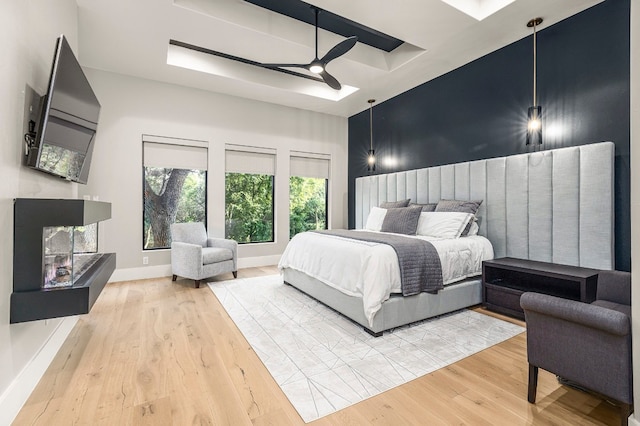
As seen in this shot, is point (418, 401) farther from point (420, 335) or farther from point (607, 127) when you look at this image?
point (607, 127)

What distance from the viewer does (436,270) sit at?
2.93 metres

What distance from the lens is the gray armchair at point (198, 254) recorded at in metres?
4.21

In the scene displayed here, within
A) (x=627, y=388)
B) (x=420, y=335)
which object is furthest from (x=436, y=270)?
(x=627, y=388)

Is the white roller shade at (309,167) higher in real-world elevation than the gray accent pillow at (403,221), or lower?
higher

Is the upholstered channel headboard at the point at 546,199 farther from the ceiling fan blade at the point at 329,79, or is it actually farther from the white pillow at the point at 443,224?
the ceiling fan blade at the point at 329,79

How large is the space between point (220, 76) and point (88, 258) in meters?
3.15

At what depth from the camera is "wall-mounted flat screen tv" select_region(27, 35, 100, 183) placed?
6.27ft

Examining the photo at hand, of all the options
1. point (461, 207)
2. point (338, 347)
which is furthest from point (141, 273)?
point (461, 207)

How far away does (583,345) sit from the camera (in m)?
1.55

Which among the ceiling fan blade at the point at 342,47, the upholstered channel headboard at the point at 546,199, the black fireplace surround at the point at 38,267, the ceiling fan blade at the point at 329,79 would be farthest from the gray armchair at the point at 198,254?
the upholstered channel headboard at the point at 546,199

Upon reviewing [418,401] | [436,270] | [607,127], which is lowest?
[418,401]

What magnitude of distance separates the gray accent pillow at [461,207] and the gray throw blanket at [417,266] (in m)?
0.95

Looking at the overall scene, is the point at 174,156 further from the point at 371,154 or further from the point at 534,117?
the point at 534,117

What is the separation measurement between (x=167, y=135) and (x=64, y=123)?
277cm
